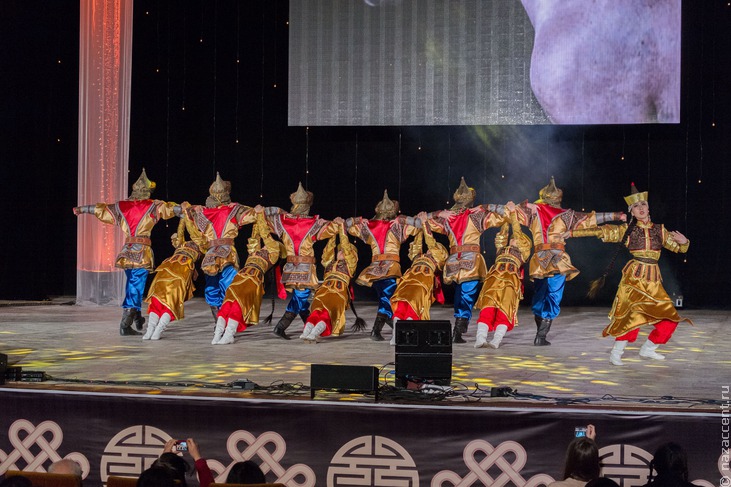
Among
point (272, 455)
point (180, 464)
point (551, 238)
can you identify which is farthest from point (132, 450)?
point (551, 238)

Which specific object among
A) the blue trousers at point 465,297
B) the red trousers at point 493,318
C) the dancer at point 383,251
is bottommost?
the red trousers at point 493,318

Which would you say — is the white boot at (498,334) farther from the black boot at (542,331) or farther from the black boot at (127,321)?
the black boot at (127,321)

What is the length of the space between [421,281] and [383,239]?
63cm

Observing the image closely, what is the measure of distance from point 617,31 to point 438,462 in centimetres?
679

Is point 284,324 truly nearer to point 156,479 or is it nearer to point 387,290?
point 387,290

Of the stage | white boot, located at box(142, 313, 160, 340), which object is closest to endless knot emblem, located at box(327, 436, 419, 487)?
the stage

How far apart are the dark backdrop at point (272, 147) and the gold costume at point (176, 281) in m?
3.53

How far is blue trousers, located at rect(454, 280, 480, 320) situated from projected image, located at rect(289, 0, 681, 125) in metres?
2.86

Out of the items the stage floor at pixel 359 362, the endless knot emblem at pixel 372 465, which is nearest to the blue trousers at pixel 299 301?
the stage floor at pixel 359 362

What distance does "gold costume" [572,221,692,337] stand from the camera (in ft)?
22.0

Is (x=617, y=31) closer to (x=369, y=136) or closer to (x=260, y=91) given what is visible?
(x=369, y=136)

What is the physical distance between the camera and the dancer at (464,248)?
7891mm

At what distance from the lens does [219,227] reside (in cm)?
825

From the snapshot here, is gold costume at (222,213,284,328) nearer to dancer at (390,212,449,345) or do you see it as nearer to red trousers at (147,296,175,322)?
red trousers at (147,296,175,322)
